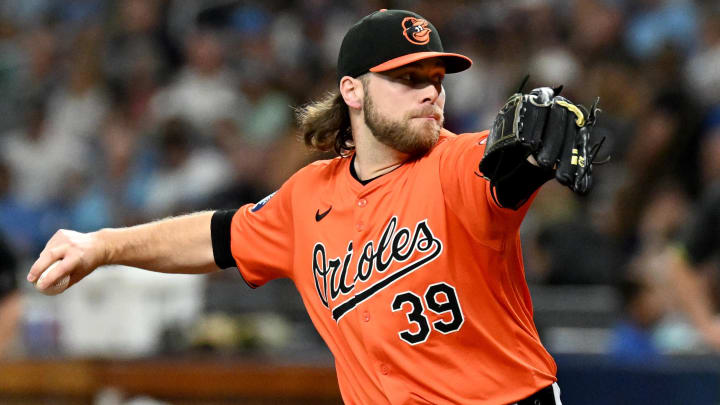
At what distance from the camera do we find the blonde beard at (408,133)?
11.5 ft

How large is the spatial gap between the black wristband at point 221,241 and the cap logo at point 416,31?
1021 millimetres

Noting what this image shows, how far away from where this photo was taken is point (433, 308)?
3.32 metres

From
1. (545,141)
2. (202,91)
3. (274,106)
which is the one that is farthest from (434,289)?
(202,91)

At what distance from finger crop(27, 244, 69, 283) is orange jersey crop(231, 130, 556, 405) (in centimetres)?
88

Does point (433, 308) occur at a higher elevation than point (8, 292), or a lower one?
higher

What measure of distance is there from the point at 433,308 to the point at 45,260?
1.29m

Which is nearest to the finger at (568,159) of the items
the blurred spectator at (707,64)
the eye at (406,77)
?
the eye at (406,77)

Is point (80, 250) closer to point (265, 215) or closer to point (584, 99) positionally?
point (265, 215)

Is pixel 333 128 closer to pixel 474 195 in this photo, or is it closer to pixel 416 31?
pixel 416 31

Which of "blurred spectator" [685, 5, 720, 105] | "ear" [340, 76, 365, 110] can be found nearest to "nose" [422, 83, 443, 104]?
"ear" [340, 76, 365, 110]

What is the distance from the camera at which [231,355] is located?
6.87 metres

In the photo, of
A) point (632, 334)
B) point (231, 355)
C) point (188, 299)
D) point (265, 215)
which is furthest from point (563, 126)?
point (188, 299)

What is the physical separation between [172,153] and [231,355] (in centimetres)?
341

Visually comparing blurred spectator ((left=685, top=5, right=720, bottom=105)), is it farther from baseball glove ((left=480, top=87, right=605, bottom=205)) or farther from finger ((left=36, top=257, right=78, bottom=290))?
finger ((left=36, top=257, right=78, bottom=290))
